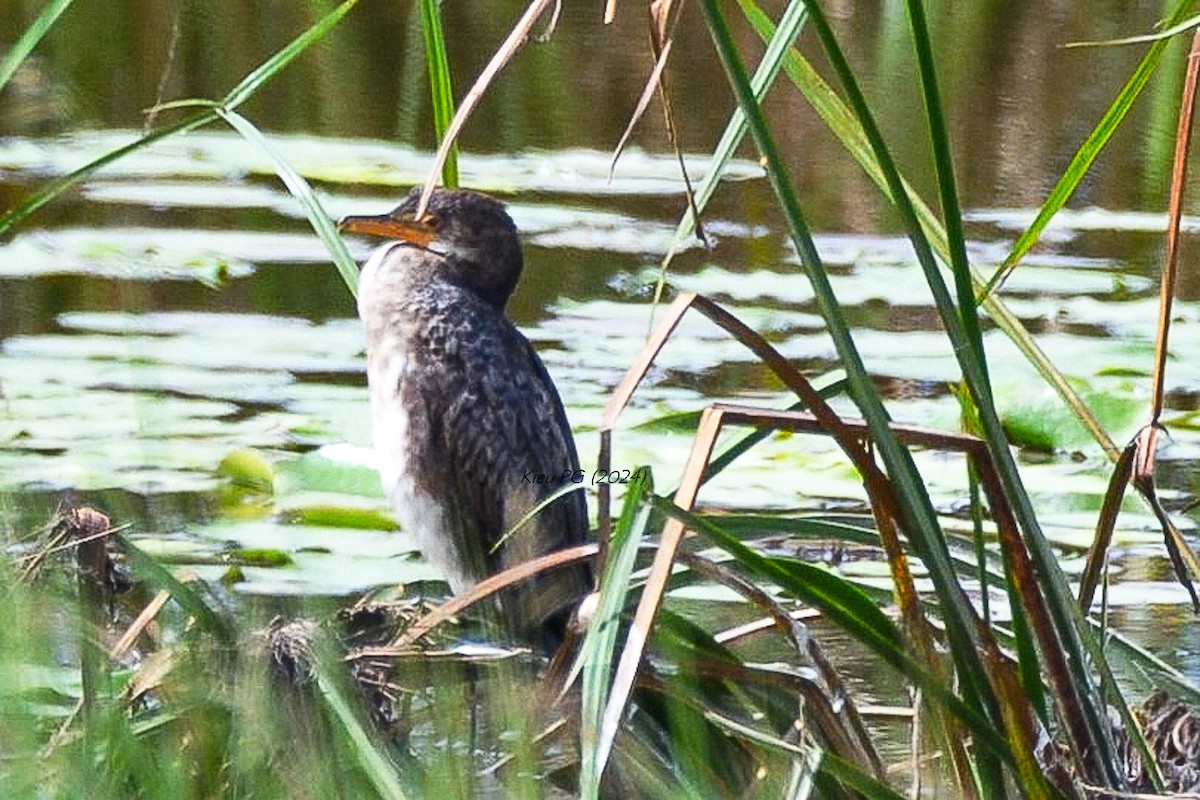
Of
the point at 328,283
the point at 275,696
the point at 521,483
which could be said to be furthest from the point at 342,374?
the point at 275,696

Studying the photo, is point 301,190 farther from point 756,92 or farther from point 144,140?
point 756,92

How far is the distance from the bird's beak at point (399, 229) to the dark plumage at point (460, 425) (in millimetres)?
11

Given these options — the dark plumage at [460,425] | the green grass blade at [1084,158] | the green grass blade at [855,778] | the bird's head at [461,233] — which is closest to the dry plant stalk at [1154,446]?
the green grass blade at [1084,158]

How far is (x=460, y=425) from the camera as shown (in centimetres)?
384

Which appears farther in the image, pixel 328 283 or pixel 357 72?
pixel 357 72

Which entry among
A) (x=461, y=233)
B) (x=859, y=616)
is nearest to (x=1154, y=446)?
(x=859, y=616)

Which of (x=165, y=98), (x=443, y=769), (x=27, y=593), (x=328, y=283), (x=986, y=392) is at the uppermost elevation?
(x=165, y=98)

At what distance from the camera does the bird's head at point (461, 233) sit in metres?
4.06

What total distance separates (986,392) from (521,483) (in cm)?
144

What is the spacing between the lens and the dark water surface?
3984 mm

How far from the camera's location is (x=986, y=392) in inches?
96.9

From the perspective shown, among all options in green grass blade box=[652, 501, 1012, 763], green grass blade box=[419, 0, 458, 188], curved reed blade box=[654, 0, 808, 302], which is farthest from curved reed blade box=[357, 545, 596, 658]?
green grass blade box=[419, 0, 458, 188]

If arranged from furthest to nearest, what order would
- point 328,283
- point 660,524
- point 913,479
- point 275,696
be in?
point 328,283 < point 660,524 < point 913,479 < point 275,696

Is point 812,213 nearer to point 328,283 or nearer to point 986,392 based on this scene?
point 328,283
